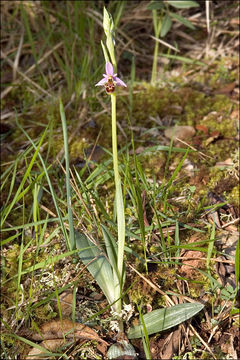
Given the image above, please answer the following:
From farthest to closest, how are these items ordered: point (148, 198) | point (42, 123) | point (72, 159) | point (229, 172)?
Answer: point (42, 123) → point (72, 159) → point (229, 172) → point (148, 198)

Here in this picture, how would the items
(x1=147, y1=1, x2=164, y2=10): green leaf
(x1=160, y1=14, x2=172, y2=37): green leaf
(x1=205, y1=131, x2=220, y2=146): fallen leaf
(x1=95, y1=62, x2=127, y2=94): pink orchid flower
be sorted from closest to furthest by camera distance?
(x1=95, y1=62, x2=127, y2=94): pink orchid flower
(x1=205, y1=131, x2=220, y2=146): fallen leaf
(x1=147, y1=1, x2=164, y2=10): green leaf
(x1=160, y1=14, x2=172, y2=37): green leaf

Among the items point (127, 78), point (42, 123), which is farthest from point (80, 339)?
point (127, 78)

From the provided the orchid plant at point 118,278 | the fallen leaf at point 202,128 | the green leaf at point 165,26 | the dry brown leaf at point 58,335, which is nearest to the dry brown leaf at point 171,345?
the orchid plant at point 118,278

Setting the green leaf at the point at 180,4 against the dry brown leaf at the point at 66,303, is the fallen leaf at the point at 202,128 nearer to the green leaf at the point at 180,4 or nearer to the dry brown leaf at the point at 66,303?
the green leaf at the point at 180,4

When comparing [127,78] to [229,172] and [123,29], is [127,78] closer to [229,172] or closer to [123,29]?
[123,29]

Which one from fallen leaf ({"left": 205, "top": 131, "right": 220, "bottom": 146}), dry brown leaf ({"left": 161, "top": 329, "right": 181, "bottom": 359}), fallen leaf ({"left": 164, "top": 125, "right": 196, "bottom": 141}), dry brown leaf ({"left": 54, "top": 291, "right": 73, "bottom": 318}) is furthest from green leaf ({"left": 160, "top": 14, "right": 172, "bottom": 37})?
dry brown leaf ({"left": 161, "top": 329, "right": 181, "bottom": 359})

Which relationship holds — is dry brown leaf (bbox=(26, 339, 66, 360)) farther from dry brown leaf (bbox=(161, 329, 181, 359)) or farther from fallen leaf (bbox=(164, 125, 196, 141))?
fallen leaf (bbox=(164, 125, 196, 141))
